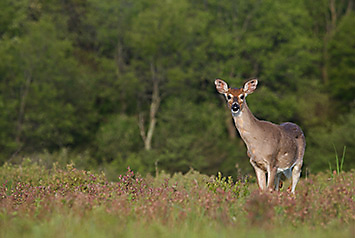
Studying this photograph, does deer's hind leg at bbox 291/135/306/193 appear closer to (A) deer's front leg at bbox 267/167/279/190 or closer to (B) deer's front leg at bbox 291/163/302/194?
(B) deer's front leg at bbox 291/163/302/194

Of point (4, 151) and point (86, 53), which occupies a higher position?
point (86, 53)

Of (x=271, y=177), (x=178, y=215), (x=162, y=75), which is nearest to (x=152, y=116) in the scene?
(x=162, y=75)

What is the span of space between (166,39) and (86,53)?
343 inches

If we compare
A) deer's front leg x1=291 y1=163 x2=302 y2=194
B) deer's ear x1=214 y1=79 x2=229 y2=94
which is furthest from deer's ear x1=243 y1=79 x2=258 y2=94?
deer's front leg x1=291 y1=163 x2=302 y2=194

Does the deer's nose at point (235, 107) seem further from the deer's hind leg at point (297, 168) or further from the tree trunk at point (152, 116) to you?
the tree trunk at point (152, 116)

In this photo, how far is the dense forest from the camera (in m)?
48.4

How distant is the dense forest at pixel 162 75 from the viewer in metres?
48.4

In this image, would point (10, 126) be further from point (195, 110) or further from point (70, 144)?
point (195, 110)

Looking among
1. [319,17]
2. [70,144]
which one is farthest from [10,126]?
[319,17]

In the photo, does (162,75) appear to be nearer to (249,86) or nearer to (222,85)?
(222,85)

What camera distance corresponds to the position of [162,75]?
174ft

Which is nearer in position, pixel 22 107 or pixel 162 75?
pixel 22 107

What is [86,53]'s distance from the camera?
5725cm

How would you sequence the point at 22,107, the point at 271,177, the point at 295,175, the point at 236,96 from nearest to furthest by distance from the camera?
1. the point at 271,177
2. the point at 236,96
3. the point at 295,175
4. the point at 22,107
